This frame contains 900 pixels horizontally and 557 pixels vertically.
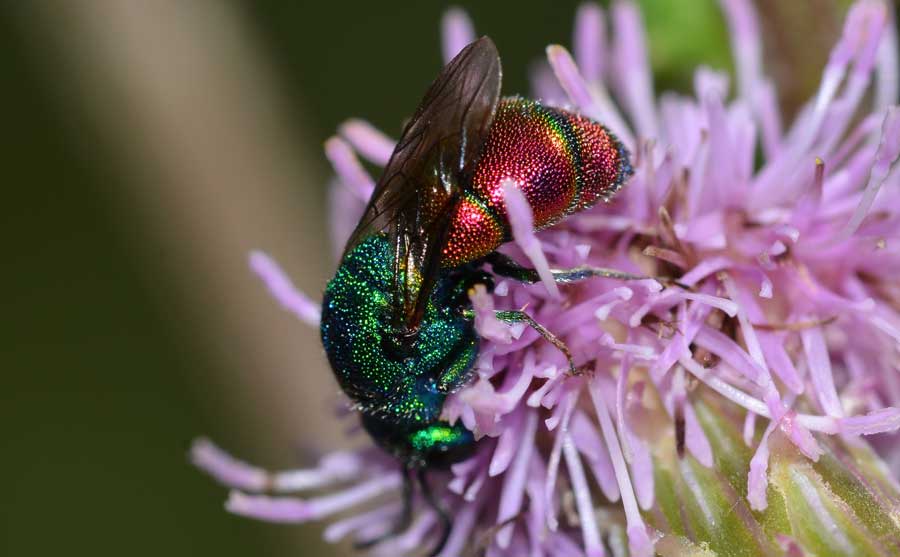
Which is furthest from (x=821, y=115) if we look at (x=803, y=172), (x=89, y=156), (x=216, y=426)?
(x=216, y=426)

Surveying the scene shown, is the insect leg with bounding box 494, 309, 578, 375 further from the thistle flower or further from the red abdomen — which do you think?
the red abdomen

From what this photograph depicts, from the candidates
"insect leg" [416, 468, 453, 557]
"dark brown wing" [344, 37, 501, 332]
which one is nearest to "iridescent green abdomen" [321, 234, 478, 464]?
"dark brown wing" [344, 37, 501, 332]

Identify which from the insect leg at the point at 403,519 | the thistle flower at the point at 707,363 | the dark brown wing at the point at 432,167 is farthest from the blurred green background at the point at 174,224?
the dark brown wing at the point at 432,167

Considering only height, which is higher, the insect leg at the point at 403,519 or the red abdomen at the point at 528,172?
the red abdomen at the point at 528,172

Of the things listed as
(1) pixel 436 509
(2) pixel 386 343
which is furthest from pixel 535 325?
(1) pixel 436 509

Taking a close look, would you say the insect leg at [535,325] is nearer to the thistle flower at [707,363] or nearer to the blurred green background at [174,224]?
the thistle flower at [707,363]

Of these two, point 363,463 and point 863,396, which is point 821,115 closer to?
point 863,396
